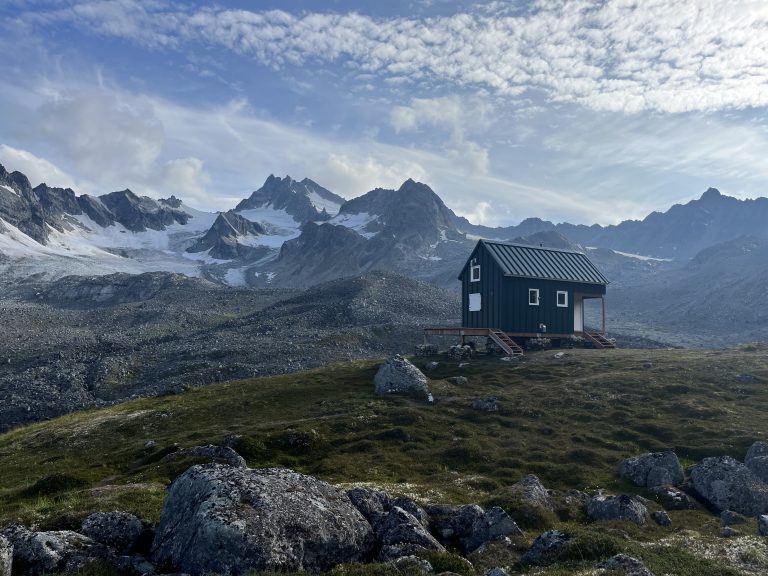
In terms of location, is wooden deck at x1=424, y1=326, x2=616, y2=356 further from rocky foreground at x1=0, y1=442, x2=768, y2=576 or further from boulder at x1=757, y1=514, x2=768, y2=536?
boulder at x1=757, y1=514, x2=768, y2=536

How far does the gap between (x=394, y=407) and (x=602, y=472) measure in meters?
14.5

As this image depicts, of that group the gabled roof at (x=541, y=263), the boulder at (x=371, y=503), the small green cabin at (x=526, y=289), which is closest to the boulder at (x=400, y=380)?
the small green cabin at (x=526, y=289)

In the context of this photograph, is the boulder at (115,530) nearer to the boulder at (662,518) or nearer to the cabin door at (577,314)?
the boulder at (662,518)

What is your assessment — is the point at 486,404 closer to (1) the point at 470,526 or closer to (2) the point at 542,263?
(1) the point at 470,526

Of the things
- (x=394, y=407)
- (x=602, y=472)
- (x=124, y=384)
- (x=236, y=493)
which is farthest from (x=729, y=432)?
(x=124, y=384)

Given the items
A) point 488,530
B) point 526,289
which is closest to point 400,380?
point 526,289

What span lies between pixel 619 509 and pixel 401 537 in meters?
8.77

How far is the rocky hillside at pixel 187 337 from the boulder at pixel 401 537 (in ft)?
140

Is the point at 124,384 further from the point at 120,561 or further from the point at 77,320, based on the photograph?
the point at 77,320

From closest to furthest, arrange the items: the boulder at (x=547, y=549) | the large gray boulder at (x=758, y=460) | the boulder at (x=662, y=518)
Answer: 1. the boulder at (x=547, y=549)
2. the boulder at (x=662, y=518)
3. the large gray boulder at (x=758, y=460)

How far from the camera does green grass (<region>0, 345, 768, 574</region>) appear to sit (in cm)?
2152

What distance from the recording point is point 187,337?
326ft

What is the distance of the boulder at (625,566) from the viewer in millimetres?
12531

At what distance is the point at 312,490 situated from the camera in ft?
51.4
